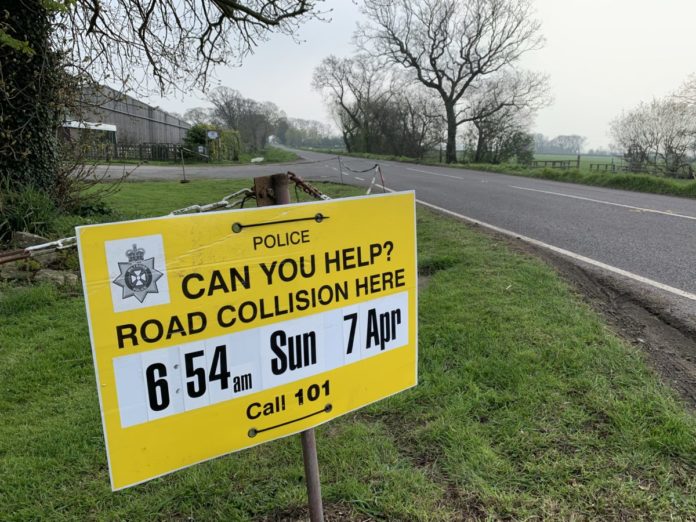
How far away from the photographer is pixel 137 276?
127 centimetres

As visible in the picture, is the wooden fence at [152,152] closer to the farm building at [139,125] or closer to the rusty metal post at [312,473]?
the farm building at [139,125]

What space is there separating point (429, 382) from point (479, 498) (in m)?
0.95

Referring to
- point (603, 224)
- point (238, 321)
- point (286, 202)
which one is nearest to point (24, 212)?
point (286, 202)

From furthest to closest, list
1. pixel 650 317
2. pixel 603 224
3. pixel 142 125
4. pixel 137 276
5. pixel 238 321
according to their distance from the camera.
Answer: pixel 142 125 → pixel 603 224 → pixel 650 317 → pixel 238 321 → pixel 137 276

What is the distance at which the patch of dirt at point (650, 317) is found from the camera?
2961 millimetres

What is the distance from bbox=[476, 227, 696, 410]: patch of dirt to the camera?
296 centimetres

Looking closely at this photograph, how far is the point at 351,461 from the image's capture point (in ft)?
7.74

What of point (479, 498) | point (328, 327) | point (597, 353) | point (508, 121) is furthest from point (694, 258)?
point (508, 121)

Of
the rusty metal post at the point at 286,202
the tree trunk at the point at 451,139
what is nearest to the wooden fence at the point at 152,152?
the tree trunk at the point at 451,139

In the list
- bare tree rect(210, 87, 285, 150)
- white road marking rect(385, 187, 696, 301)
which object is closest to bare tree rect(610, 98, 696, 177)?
white road marking rect(385, 187, 696, 301)

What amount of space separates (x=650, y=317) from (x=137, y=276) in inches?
158

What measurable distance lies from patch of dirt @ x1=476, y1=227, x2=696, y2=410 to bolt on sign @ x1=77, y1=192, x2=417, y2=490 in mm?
2095

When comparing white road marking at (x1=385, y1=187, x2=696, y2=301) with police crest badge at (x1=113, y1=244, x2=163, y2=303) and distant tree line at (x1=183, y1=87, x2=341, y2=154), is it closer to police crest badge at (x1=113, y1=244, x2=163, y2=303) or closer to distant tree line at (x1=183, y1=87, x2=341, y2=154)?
police crest badge at (x1=113, y1=244, x2=163, y2=303)

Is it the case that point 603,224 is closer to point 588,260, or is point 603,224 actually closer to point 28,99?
point 588,260
